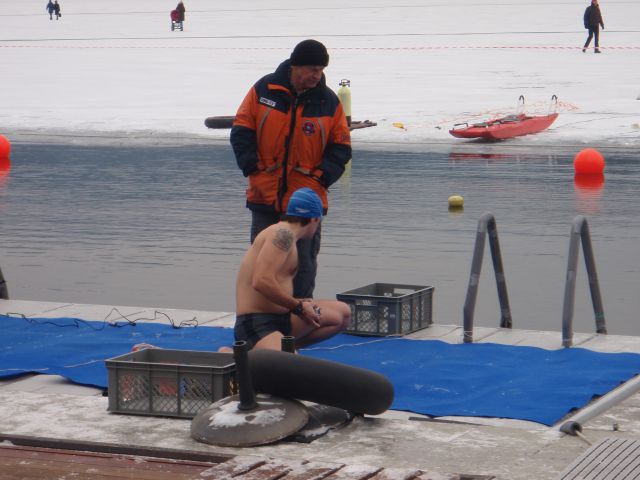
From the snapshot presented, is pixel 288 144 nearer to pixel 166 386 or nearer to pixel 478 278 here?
pixel 478 278

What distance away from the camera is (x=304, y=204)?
282 inches

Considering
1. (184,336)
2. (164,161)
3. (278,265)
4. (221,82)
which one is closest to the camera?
(278,265)

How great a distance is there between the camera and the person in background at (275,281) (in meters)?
7.07

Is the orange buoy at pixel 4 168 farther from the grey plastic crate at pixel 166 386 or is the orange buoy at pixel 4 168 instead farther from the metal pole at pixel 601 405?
the metal pole at pixel 601 405

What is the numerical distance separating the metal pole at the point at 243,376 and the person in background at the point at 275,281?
1359 millimetres

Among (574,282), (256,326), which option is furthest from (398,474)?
(574,282)

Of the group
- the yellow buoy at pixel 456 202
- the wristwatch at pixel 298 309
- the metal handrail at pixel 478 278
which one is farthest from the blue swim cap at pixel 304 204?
the yellow buoy at pixel 456 202

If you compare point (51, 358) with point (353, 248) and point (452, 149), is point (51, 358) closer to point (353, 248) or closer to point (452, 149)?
point (353, 248)

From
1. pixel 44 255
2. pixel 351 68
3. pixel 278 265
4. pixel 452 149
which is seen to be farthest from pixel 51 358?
pixel 351 68

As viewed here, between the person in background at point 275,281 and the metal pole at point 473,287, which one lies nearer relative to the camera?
the person in background at point 275,281

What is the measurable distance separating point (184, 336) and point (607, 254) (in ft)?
17.6

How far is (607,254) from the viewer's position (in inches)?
477

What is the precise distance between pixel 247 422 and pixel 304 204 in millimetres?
1874

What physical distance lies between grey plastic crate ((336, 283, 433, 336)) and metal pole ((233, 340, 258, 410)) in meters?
2.52
